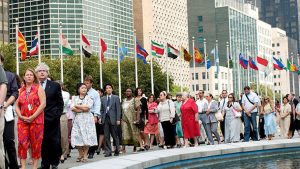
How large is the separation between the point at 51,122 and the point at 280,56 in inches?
7178

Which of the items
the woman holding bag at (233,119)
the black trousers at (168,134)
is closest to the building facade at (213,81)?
the woman holding bag at (233,119)

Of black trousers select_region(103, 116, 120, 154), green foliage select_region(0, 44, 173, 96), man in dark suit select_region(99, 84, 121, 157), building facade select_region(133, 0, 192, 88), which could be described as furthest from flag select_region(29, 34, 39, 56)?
building facade select_region(133, 0, 192, 88)

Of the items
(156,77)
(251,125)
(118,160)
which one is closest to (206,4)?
(156,77)

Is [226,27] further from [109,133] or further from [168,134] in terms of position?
[109,133]

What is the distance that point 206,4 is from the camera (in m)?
161

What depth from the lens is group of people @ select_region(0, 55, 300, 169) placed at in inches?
378

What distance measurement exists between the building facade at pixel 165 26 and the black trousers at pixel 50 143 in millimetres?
127392

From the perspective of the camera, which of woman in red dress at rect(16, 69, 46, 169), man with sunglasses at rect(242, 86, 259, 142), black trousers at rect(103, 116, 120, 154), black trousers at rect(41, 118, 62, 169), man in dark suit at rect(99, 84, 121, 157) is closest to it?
woman in red dress at rect(16, 69, 46, 169)

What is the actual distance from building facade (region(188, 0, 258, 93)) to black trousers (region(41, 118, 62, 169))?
139 m

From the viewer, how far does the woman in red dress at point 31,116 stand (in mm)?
9516

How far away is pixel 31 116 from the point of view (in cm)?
949

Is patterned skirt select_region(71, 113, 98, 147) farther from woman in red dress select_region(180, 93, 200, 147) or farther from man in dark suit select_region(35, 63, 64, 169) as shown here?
woman in red dress select_region(180, 93, 200, 147)

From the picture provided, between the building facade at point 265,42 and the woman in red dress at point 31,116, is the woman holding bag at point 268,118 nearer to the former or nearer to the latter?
the woman in red dress at point 31,116

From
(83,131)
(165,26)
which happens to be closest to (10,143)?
(83,131)
